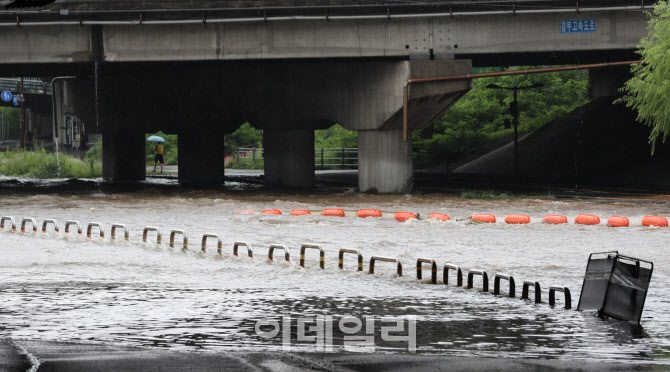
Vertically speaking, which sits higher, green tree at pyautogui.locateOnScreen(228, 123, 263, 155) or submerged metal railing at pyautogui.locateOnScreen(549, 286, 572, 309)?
green tree at pyautogui.locateOnScreen(228, 123, 263, 155)

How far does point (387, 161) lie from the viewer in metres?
35.8

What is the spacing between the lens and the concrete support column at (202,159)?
47875mm

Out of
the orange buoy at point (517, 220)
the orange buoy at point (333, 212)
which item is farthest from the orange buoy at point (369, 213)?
the orange buoy at point (517, 220)

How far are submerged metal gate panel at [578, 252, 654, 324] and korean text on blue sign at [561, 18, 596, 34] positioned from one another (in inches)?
908

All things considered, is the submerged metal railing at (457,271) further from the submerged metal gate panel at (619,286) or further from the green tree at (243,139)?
the green tree at (243,139)

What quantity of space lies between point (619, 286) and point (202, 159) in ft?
126

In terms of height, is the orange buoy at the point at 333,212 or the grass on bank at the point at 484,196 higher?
the orange buoy at the point at 333,212

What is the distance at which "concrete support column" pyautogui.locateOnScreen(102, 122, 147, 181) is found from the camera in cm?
5144

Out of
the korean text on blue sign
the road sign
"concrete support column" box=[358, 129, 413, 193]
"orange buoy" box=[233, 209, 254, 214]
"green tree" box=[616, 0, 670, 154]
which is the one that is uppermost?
the korean text on blue sign

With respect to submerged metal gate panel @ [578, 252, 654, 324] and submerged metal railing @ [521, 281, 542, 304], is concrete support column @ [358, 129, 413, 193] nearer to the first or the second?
submerged metal railing @ [521, 281, 542, 304]

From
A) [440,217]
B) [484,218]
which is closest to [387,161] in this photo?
[440,217]

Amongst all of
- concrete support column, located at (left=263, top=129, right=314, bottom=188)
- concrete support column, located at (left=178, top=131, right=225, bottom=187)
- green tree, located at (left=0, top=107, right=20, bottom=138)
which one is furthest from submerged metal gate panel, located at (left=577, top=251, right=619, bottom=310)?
green tree, located at (left=0, top=107, right=20, bottom=138)

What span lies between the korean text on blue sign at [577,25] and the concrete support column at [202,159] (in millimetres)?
20732

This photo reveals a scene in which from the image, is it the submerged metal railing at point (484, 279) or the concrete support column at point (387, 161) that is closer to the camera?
the submerged metal railing at point (484, 279)
